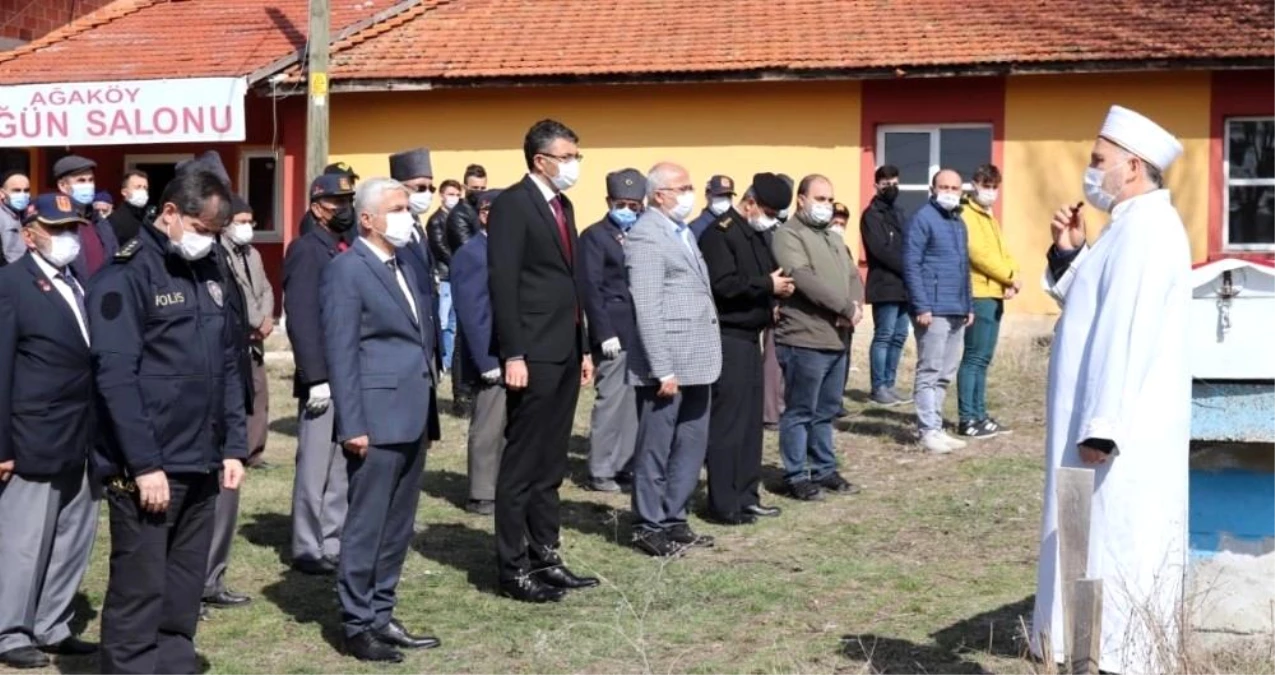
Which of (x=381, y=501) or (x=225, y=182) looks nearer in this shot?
(x=225, y=182)

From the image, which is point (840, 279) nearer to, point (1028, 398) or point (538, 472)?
point (538, 472)

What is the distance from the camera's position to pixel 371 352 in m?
7.45

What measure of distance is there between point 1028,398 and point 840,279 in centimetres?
545

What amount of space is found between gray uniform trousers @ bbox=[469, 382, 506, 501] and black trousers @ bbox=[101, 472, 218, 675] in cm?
403

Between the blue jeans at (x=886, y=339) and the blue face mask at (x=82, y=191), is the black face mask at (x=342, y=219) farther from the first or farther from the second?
the blue jeans at (x=886, y=339)

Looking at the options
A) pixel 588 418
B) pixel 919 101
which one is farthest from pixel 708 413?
pixel 919 101

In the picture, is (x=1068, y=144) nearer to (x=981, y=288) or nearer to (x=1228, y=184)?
(x=1228, y=184)

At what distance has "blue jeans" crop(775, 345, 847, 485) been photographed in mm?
11156

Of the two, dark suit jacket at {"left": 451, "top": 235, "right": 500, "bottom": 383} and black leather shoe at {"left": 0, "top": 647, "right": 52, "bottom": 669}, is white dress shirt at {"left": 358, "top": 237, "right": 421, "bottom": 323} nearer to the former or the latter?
black leather shoe at {"left": 0, "top": 647, "right": 52, "bottom": 669}

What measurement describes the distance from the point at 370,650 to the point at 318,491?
6.56ft

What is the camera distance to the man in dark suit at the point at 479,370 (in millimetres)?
10234

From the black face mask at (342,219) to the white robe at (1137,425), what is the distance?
4.32m

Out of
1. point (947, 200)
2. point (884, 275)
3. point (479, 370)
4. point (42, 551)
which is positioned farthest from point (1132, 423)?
point (884, 275)

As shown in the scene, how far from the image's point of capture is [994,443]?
13461 mm
